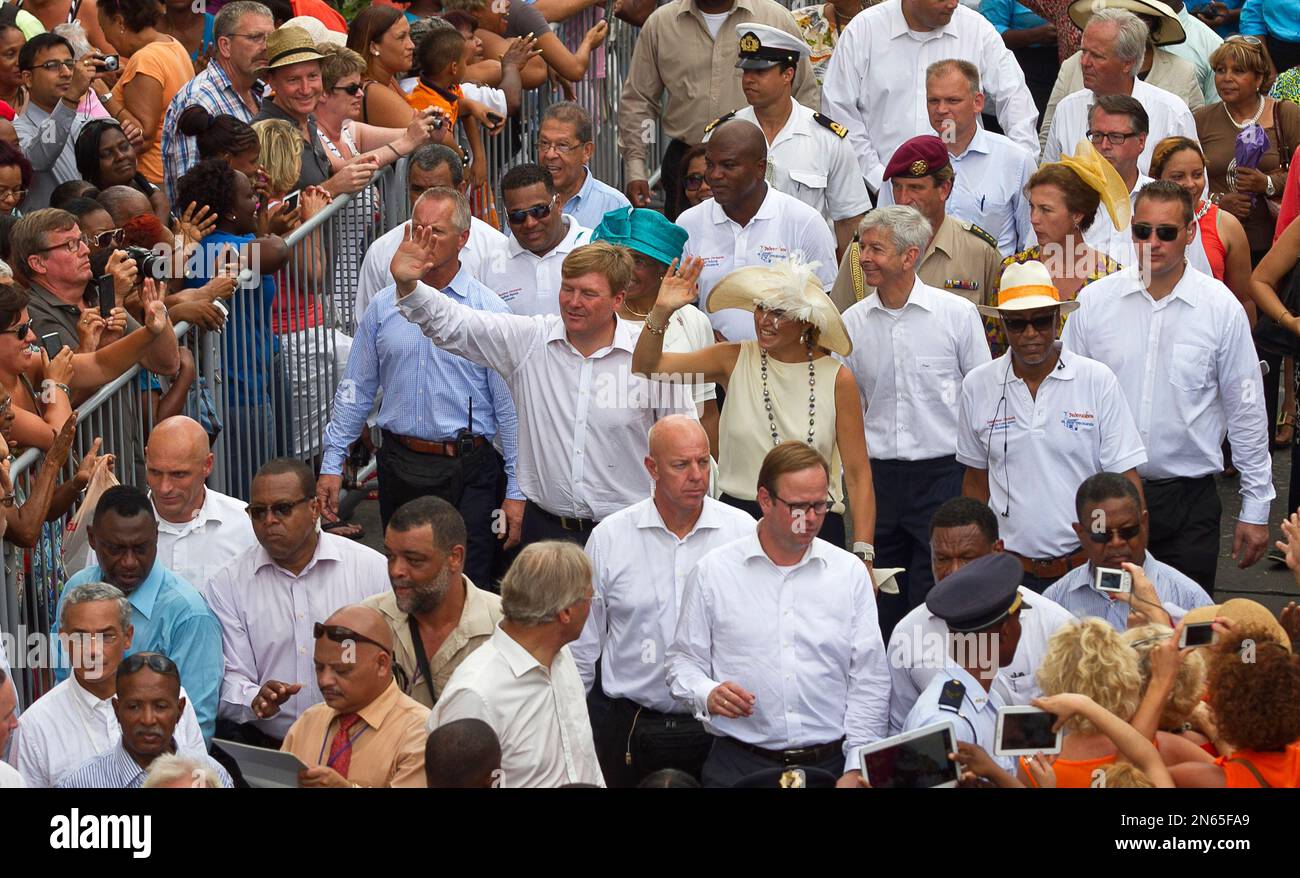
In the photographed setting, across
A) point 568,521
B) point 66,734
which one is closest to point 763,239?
point 568,521

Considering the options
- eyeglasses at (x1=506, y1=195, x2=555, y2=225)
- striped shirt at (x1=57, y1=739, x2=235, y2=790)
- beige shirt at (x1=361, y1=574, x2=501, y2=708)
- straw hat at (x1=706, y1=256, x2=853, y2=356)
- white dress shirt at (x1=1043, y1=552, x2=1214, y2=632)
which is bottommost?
striped shirt at (x1=57, y1=739, x2=235, y2=790)

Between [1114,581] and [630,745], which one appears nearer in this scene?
[1114,581]

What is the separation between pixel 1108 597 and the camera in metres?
8.06

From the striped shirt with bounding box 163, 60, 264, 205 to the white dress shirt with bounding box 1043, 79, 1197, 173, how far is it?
462 cm

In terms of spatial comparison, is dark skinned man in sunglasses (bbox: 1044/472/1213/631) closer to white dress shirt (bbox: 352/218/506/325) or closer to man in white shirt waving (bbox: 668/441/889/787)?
man in white shirt waving (bbox: 668/441/889/787)

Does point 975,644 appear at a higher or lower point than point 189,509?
lower

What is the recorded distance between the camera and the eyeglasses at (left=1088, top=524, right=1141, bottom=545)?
316 inches

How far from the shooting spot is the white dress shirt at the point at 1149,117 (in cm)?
1164

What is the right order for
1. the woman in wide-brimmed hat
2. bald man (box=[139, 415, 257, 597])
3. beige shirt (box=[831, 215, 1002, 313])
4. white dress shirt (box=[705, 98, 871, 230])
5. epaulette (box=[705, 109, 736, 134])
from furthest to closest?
1. epaulette (box=[705, 109, 736, 134])
2. white dress shirt (box=[705, 98, 871, 230])
3. beige shirt (box=[831, 215, 1002, 313])
4. the woman in wide-brimmed hat
5. bald man (box=[139, 415, 257, 597])

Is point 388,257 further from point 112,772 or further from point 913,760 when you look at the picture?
point 913,760

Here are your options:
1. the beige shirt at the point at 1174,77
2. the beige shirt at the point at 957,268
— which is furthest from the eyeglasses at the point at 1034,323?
the beige shirt at the point at 1174,77

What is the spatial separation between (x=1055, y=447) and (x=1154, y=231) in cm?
122

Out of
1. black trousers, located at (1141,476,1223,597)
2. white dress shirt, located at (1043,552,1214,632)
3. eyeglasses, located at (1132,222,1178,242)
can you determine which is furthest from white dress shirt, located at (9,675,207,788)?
eyeglasses, located at (1132,222,1178,242)

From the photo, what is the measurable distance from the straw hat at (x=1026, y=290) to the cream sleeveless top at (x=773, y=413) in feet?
2.58
